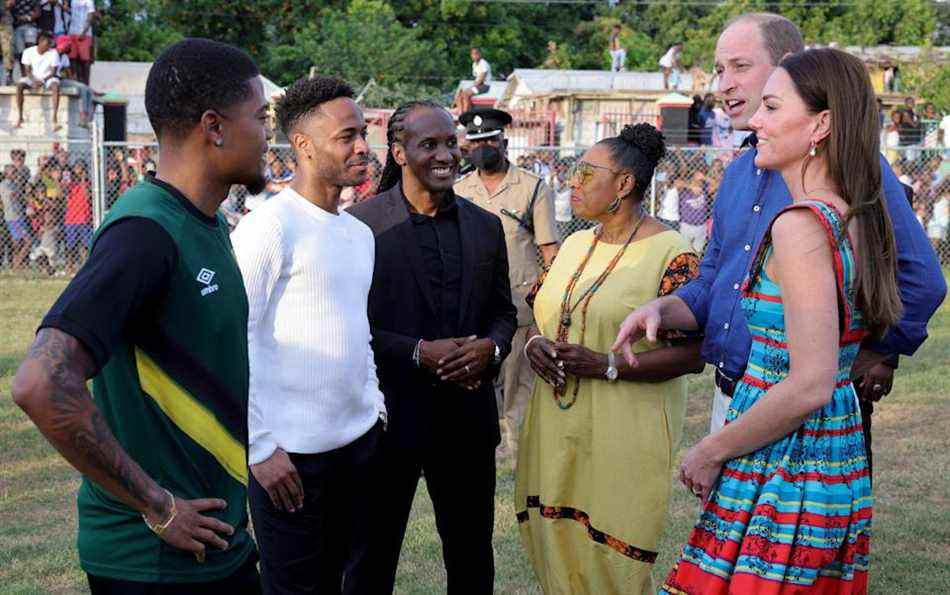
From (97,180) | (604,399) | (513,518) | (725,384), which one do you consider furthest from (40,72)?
(725,384)

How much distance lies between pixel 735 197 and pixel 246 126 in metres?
1.92

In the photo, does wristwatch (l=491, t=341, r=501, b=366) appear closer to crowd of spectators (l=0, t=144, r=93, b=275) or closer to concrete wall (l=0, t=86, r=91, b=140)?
crowd of spectators (l=0, t=144, r=93, b=275)

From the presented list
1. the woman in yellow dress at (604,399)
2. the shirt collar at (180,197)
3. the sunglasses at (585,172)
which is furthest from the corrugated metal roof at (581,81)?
the shirt collar at (180,197)

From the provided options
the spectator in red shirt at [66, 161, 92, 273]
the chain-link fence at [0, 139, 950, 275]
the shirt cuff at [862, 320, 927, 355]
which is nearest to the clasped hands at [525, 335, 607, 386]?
the shirt cuff at [862, 320, 927, 355]

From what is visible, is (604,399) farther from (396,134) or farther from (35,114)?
(35,114)

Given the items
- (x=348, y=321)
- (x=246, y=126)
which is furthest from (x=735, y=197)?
(x=246, y=126)

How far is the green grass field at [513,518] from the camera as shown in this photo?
5.64 metres

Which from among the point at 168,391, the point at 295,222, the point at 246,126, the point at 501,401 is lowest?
the point at 501,401

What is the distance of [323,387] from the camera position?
393 cm

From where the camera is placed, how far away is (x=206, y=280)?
2693 millimetres

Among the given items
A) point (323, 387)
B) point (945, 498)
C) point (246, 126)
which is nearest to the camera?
point (246, 126)

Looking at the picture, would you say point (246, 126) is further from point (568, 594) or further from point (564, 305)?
point (568, 594)

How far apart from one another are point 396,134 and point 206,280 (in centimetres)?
216

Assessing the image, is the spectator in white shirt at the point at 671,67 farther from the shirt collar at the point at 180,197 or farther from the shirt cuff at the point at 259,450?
the shirt collar at the point at 180,197
